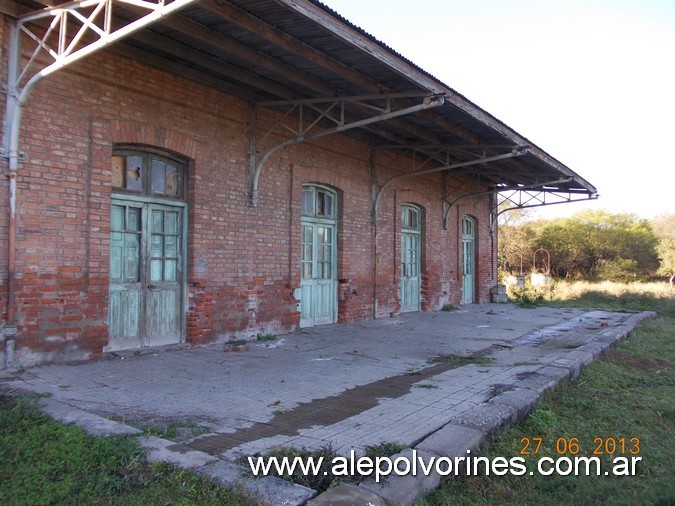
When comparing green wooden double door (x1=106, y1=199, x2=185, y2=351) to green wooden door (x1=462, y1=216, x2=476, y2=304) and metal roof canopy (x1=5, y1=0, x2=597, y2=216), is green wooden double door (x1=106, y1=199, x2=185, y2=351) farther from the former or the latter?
green wooden door (x1=462, y1=216, x2=476, y2=304)

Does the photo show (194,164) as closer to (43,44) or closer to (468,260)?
(43,44)

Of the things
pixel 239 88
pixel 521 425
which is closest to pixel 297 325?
pixel 239 88

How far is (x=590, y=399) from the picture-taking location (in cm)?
555

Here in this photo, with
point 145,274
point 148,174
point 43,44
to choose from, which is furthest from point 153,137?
point 145,274

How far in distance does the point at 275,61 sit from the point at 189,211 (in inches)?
104

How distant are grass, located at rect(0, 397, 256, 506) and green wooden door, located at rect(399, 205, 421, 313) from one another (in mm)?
10744

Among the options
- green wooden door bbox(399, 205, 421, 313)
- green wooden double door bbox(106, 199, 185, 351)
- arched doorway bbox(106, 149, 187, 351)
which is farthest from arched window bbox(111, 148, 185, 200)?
green wooden door bbox(399, 205, 421, 313)

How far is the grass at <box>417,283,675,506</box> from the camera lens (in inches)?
133

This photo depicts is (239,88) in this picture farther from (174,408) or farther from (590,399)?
(590,399)

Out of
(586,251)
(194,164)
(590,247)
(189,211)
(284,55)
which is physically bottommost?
(189,211)

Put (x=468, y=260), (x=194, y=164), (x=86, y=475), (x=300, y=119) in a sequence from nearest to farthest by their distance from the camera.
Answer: (x=86, y=475), (x=194, y=164), (x=300, y=119), (x=468, y=260)

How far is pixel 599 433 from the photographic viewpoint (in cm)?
451

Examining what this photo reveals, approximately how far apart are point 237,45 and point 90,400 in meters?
4.84

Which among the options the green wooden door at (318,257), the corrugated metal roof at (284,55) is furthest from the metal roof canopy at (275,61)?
the green wooden door at (318,257)
